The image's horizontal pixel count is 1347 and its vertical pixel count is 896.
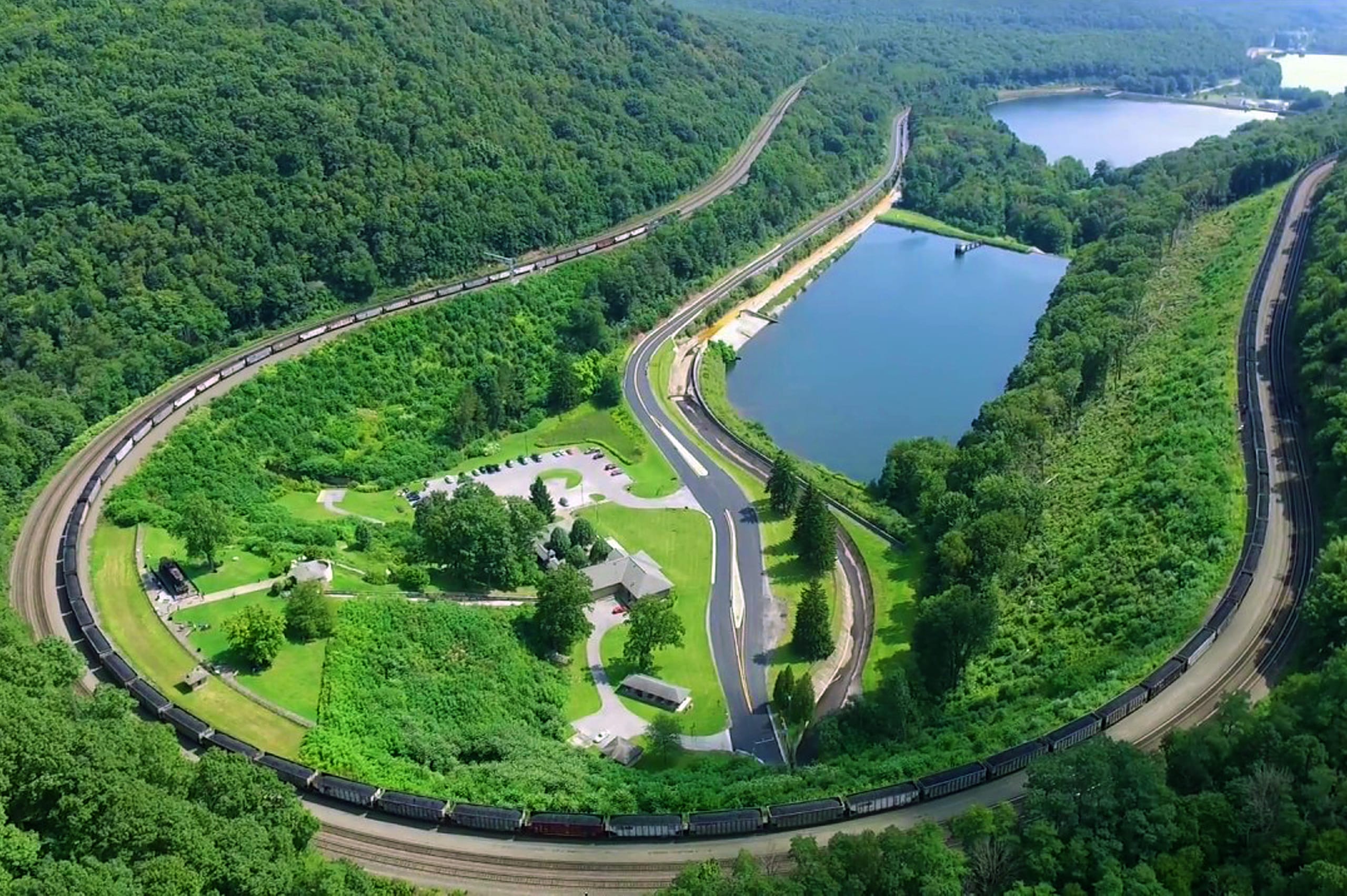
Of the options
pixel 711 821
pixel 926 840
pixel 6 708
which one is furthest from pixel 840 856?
pixel 6 708

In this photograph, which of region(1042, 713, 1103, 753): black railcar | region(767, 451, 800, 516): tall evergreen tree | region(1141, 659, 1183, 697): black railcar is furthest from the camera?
region(767, 451, 800, 516): tall evergreen tree

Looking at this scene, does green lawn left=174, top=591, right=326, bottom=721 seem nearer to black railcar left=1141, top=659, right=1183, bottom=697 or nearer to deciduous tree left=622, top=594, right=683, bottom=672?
deciduous tree left=622, top=594, right=683, bottom=672

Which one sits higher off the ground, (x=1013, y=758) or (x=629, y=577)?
(x=1013, y=758)

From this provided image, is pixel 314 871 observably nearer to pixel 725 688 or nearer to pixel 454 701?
pixel 454 701

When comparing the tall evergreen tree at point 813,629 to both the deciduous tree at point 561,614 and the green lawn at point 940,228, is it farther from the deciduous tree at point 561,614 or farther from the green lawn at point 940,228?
the green lawn at point 940,228

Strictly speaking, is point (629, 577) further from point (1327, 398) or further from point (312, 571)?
point (1327, 398)

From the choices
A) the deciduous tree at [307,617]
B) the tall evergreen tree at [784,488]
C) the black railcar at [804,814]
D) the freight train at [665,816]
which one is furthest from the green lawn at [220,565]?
the tall evergreen tree at [784,488]

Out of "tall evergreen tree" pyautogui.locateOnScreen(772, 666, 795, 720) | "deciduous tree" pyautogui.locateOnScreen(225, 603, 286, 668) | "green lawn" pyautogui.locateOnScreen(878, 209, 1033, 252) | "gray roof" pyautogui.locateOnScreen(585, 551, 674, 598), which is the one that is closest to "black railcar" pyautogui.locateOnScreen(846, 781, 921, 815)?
"tall evergreen tree" pyautogui.locateOnScreen(772, 666, 795, 720)

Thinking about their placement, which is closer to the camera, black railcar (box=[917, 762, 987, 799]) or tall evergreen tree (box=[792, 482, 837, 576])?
black railcar (box=[917, 762, 987, 799])

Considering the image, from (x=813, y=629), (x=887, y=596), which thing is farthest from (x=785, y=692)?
(x=887, y=596)
